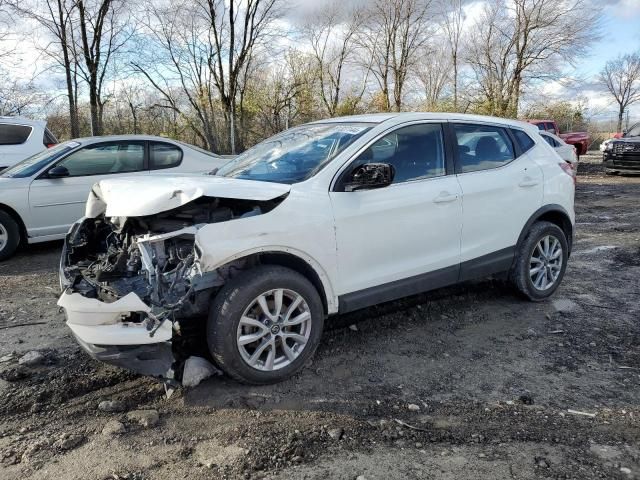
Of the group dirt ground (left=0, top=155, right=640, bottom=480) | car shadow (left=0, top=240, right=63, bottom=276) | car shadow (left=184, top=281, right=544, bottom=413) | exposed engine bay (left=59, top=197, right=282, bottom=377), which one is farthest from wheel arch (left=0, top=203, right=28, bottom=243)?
car shadow (left=184, top=281, right=544, bottom=413)

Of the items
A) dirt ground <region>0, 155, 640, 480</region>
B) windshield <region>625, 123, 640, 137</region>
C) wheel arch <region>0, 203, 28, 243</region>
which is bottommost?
dirt ground <region>0, 155, 640, 480</region>

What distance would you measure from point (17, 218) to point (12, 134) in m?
3.95

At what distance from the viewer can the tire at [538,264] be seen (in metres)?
4.79

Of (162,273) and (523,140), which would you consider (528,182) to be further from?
(162,273)

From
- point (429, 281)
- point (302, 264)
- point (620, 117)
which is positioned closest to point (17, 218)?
point (302, 264)

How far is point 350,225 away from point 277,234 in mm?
572

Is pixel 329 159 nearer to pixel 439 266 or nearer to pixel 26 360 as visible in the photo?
pixel 439 266

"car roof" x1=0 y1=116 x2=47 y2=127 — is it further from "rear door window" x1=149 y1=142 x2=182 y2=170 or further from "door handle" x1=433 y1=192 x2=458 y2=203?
"door handle" x1=433 y1=192 x2=458 y2=203

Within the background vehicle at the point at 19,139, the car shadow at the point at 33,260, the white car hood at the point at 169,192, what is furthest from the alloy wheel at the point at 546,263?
the background vehicle at the point at 19,139

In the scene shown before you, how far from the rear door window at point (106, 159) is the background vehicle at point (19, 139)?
3.38m

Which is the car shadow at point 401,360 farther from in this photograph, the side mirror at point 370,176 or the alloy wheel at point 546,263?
the side mirror at point 370,176

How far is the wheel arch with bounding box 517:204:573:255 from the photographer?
4.77 m

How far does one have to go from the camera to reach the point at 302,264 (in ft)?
11.4

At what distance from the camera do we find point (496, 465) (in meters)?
2.54
